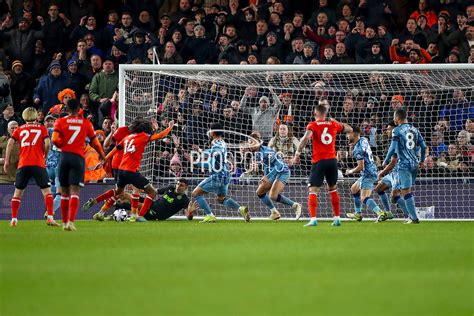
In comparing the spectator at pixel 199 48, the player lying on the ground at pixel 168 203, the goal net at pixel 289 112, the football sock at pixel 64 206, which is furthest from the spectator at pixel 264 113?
the football sock at pixel 64 206

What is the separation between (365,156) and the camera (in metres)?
20.1

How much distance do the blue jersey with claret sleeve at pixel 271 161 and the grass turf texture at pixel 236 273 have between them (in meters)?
5.11

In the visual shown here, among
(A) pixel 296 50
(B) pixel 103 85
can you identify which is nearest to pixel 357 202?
(A) pixel 296 50

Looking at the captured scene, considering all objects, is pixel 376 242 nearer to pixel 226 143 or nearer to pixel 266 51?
pixel 226 143

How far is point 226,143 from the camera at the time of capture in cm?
2205

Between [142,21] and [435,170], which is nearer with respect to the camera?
[435,170]

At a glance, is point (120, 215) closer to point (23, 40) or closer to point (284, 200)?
point (284, 200)

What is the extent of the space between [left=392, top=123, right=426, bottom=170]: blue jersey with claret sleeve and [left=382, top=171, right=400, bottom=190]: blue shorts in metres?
0.63

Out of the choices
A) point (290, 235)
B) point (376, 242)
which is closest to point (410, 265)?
point (376, 242)

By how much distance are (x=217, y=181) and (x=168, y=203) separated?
3.87ft

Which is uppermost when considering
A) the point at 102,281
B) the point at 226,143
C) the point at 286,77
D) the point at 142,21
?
the point at 142,21

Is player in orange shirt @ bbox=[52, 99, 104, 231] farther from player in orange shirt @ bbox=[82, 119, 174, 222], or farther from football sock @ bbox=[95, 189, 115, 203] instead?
football sock @ bbox=[95, 189, 115, 203]

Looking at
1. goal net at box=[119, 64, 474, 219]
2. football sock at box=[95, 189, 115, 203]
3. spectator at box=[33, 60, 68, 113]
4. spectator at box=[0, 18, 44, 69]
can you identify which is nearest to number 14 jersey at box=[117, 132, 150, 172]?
football sock at box=[95, 189, 115, 203]

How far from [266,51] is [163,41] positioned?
2736mm
